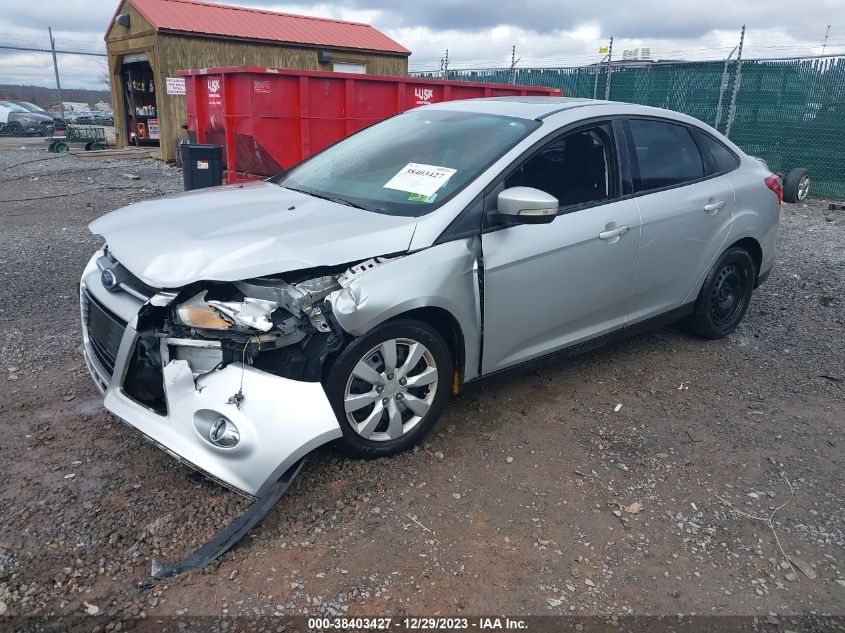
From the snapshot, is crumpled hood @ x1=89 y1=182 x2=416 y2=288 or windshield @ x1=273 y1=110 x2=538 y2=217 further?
windshield @ x1=273 y1=110 x2=538 y2=217

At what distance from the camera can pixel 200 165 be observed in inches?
337

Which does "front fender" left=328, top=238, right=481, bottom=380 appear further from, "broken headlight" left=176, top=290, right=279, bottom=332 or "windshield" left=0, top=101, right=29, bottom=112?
"windshield" left=0, top=101, right=29, bottom=112

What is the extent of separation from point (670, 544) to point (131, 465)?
2.44 meters

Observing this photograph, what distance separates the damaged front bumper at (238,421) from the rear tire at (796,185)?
10.8 metres

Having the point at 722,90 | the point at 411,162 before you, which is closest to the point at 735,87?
the point at 722,90

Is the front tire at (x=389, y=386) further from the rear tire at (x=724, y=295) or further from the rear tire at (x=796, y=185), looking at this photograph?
the rear tire at (x=796, y=185)

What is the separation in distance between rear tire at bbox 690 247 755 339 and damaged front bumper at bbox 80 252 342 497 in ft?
10.1

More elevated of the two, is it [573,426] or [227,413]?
[227,413]

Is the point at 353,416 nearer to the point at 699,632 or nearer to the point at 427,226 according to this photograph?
the point at 427,226

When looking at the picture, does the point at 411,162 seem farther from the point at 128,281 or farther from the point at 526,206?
the point at 128,281

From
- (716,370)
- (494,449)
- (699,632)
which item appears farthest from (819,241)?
(699,632)

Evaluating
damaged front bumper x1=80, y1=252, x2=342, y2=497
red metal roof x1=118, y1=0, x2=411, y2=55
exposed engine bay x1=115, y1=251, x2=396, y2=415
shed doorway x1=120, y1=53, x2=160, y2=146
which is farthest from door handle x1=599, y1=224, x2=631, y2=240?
shed doorway x1=120, y1=53, x2=160, y2=146

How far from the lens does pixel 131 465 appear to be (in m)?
3.11

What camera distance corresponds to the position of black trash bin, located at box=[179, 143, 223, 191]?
852cm
